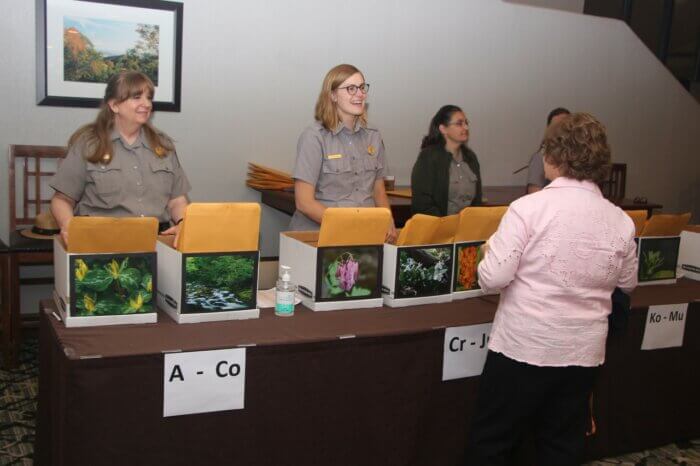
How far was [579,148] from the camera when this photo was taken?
76.1 inches

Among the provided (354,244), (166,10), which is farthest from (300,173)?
(166,10)

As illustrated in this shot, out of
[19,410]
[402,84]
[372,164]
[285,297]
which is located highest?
[402,84]

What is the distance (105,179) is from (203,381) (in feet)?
3.38

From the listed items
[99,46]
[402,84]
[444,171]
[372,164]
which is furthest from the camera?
[402,84]

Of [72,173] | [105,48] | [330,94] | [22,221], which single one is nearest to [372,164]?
[330,94]

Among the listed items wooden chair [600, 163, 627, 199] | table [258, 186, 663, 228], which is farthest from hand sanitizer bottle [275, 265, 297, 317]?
wooden chair [600, 163, 627, 199]

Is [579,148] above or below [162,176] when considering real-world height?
above

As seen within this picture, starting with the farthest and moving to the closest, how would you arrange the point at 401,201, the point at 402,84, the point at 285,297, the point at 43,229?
the point at 402,84
the point at 401,201
the point at 43,229
the point at 285,297

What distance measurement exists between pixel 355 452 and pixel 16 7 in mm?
3131

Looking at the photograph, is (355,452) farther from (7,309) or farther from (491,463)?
(7,309)

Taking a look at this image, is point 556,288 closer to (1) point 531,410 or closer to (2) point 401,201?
(1) point 531,410

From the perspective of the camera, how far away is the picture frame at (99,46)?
13.6 ft

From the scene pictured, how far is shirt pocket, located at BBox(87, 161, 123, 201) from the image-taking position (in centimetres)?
266

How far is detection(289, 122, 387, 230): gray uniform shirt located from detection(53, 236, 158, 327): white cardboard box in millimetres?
1021
